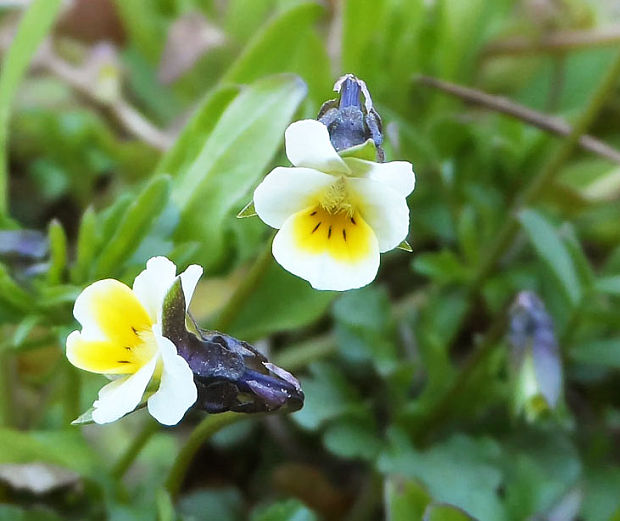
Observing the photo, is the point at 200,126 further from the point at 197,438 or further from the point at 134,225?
the point at 197,438

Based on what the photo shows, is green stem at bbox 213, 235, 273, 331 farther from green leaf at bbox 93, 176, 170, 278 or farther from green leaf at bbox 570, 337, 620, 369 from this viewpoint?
green leaf at bbox 570, 337, 620, 369

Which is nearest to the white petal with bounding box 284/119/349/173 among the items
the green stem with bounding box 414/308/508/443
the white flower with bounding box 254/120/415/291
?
the white flower with bounding box 254/120/415/291

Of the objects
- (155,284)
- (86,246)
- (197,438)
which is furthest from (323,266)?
(86,246)

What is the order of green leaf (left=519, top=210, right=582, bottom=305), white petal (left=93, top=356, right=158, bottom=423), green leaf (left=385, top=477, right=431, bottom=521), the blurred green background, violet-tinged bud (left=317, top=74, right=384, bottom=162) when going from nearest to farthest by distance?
white petal (left=93, top=356, right=158, bottom=423)
violet-tinged bud (left=317, top=74, right=384, bottom=162)
green leaf (left=385, top=477, right=431, bottom=521)
the blurred green background
green leaf (left=519, top=210, right=582, bottom=305)

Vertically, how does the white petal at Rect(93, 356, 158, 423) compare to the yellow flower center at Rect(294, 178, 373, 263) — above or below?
below

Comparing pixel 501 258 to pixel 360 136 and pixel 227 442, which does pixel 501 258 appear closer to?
pixel 227 442

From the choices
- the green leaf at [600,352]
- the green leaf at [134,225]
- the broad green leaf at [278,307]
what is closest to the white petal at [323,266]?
the green leaf at [134,225]

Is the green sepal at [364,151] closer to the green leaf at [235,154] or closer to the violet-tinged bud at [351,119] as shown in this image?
the violet-tinged bud at [351,119]
